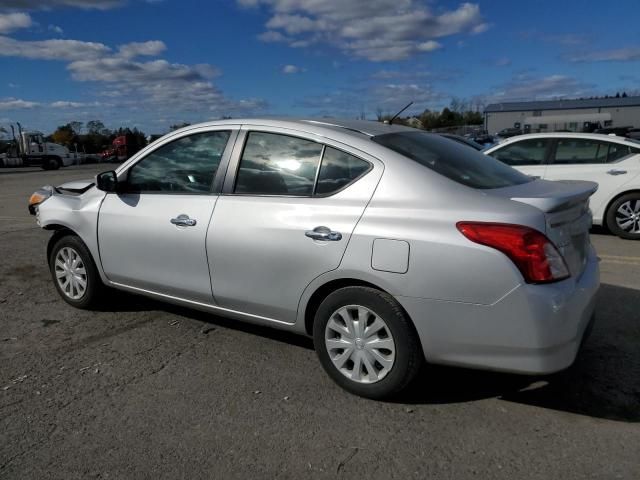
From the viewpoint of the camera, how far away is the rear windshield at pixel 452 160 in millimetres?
3320

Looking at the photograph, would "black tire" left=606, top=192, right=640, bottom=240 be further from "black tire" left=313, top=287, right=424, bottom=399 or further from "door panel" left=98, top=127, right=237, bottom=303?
"door panel" left=98, top=127, right=237, bottom=303

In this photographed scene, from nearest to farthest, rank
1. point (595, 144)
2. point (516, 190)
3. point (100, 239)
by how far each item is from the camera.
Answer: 1. point (516, 190)
2. point (100, 239)
3. point (595, 144)

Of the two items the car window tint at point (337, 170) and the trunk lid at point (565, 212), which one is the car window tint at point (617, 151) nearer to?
the trunk lid at point (565, 212)

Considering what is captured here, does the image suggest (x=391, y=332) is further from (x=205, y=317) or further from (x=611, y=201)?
(x=611, y=201)

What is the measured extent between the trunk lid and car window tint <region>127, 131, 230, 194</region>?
1976mm

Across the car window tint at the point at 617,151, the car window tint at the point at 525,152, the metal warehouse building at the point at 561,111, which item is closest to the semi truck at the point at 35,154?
the car window tint at the point at 525,152

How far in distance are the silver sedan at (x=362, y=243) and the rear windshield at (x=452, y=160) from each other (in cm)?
2

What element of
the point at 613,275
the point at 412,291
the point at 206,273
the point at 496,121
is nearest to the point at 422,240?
the point at 412,291

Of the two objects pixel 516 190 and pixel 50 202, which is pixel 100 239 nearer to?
pixel 50 202

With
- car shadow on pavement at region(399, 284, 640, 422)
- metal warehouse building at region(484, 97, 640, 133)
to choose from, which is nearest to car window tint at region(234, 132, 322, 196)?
car shadow on pavement at region(399, 284, 640, 422)

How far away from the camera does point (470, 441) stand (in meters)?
2.88

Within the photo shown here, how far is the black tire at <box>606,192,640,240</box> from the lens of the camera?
8019 mm

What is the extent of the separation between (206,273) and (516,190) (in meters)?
2.11

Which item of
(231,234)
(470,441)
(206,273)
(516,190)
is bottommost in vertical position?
(470,441)
